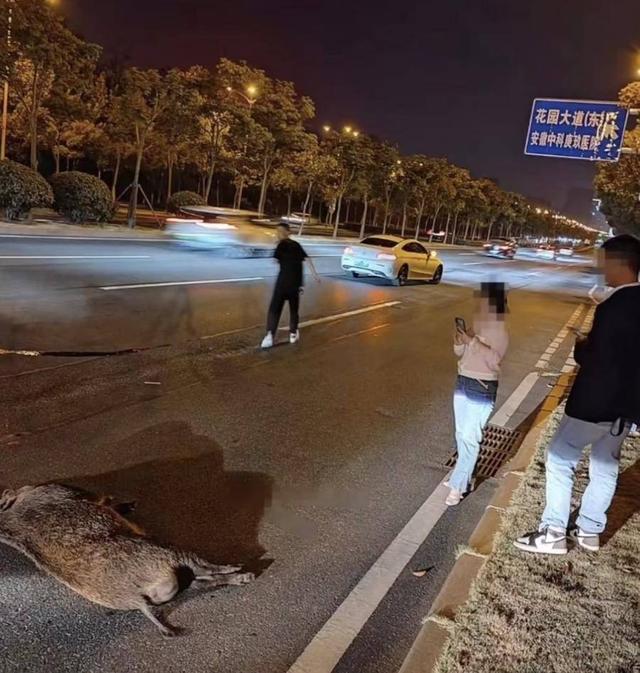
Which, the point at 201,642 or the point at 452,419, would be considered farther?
the point at 452,419

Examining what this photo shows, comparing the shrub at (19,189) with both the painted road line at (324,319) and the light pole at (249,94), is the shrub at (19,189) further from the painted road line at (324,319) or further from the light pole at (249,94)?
the painted road line at (324,319)

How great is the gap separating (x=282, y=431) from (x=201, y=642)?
9.74ft

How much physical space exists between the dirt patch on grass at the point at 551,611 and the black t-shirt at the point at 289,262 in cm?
557

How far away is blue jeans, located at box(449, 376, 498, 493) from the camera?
15.0 feet

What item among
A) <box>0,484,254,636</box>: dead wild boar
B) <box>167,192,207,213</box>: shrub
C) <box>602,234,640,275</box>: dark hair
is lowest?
<box>0,484,254,636</box>: dead wild boar

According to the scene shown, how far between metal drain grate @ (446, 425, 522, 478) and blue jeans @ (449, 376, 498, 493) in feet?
1.80

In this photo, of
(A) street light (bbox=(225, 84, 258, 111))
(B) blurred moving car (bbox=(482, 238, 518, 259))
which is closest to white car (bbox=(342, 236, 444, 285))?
(A) street light (bbox=(225, 84, 258, 111))

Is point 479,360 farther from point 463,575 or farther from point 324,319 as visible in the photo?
point 324,319

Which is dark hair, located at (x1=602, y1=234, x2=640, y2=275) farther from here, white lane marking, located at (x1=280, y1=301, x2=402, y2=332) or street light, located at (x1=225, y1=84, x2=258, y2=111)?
street light, located at (x1=225, y1=84, x2=258, y2=111)

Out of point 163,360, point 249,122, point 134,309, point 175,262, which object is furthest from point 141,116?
point 163,360

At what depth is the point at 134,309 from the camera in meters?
10.9

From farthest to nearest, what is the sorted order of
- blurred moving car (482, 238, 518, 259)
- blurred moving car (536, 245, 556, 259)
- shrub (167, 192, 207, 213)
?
1. blurred moving car (536, 245, 556, 259)
2. blurred moving car (482, 238, 518, 259)
3. shrub (167, 192, 207, 213)

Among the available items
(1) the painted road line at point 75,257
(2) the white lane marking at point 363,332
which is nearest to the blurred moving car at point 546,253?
(1) the painted road line at point 75,257

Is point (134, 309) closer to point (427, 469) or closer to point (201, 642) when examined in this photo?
point (427, 469)
